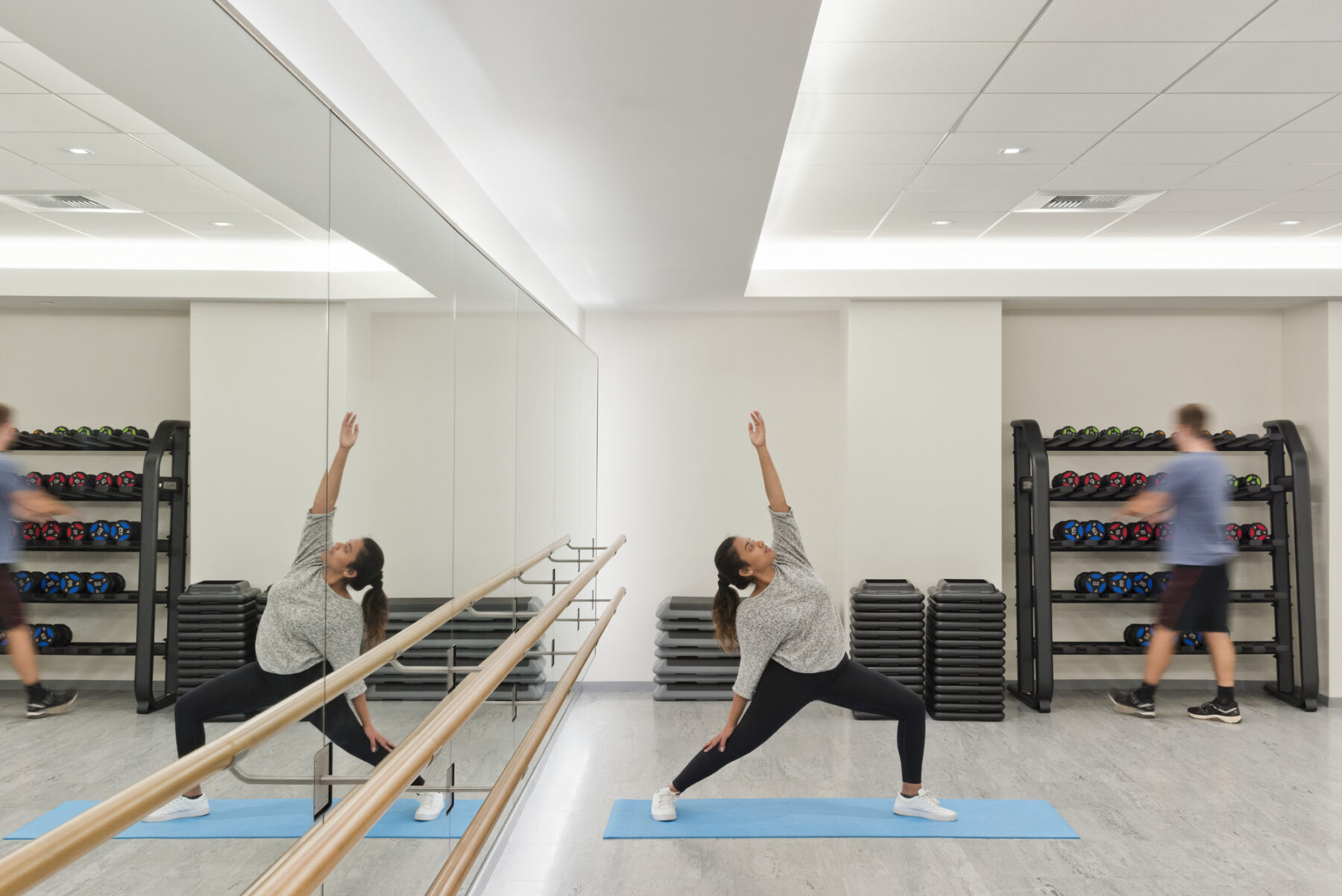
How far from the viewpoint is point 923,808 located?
370cm

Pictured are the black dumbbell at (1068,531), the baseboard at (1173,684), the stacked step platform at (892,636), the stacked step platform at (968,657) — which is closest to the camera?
the stacked step platform at (968,657)

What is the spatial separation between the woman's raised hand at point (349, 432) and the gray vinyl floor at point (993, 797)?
7.23 ft

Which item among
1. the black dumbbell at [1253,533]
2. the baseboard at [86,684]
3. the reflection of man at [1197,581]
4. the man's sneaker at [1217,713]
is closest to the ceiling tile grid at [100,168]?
the baseboard at [86,684]

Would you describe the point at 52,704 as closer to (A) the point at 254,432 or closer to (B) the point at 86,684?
(B) the point at 86,684

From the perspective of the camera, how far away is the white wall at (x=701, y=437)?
6.26 meters

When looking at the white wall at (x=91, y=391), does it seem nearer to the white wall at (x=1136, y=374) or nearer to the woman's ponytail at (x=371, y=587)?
the woman's ponytail at (x=371, y=587)

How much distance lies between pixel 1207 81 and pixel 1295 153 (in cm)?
123

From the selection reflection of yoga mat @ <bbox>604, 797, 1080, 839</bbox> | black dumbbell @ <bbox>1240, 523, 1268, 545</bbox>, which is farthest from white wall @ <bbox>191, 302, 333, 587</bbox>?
black dumbbell @ <bbox>1240, 523, 1268, 545</bbox>

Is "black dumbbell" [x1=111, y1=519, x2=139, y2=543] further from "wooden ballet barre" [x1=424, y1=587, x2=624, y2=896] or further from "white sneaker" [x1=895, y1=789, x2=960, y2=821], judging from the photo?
"white sneaker" [x1=895, y1=789, x2=960, y2=821]

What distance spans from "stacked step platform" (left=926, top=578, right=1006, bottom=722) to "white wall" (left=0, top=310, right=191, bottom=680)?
16.3ft

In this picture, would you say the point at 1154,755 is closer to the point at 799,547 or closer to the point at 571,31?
the point at 799,547

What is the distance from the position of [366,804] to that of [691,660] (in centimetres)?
448

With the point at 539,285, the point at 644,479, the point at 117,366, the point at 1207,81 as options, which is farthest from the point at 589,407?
the point at 117,366

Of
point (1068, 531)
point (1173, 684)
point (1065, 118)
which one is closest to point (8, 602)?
point (1065, 118)
